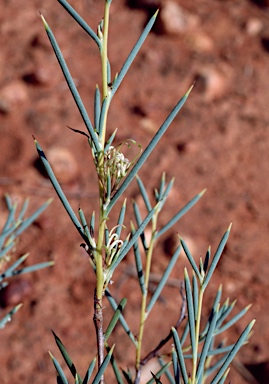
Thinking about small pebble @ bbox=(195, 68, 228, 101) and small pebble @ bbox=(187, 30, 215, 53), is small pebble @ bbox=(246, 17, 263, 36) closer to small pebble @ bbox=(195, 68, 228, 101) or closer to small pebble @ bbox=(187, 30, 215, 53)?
small pebble @ bbox=(187, 30, 215, 53)

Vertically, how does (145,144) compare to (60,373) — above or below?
below

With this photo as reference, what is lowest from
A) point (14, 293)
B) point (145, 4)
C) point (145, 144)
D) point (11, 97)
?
point (14, 293)

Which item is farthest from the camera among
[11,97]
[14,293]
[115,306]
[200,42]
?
[200,42]

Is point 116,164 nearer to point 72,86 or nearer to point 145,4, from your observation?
point 72,86

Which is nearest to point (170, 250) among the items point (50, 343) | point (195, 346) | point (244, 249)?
point (244, 249)

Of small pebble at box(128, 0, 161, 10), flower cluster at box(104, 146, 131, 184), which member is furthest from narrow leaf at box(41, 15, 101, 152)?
small pebble at box(128, 0, 161, 10)

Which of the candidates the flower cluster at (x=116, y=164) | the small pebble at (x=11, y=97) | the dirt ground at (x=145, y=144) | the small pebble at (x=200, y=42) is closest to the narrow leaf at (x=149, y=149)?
the flower cluster at (x=116, y=164)

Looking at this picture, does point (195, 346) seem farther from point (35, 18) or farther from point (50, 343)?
point (35, 18)

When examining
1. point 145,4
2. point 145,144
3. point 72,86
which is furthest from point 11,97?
point 72,86
